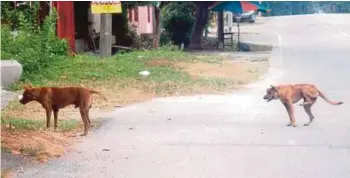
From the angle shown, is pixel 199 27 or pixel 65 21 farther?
pixel 199 27

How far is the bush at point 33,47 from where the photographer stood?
14.6m

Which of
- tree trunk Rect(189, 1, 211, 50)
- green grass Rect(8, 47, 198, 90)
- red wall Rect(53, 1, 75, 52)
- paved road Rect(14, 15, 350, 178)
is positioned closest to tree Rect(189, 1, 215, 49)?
tree trunk Rect(189, 1, 211, 50)

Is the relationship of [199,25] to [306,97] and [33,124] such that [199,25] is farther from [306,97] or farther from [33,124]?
[33,124]

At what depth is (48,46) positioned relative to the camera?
1587 cm

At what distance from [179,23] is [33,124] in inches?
850

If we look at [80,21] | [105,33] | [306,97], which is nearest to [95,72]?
[105,33]

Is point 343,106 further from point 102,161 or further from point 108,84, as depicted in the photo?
point 102,161

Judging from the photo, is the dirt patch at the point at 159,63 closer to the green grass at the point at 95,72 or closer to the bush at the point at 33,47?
the green grass at the point at 95,72

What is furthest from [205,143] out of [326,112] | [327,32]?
Result: [327,32]

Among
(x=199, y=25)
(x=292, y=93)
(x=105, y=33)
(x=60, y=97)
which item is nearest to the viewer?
(x=60, y=97)

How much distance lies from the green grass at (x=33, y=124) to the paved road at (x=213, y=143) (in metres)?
0.47

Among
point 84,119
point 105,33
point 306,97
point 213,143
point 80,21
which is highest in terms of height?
point 80,21

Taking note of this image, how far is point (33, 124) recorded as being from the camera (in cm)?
903

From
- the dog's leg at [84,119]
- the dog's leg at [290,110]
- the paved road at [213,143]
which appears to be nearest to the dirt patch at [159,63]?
A: the paved road at [213,143]
